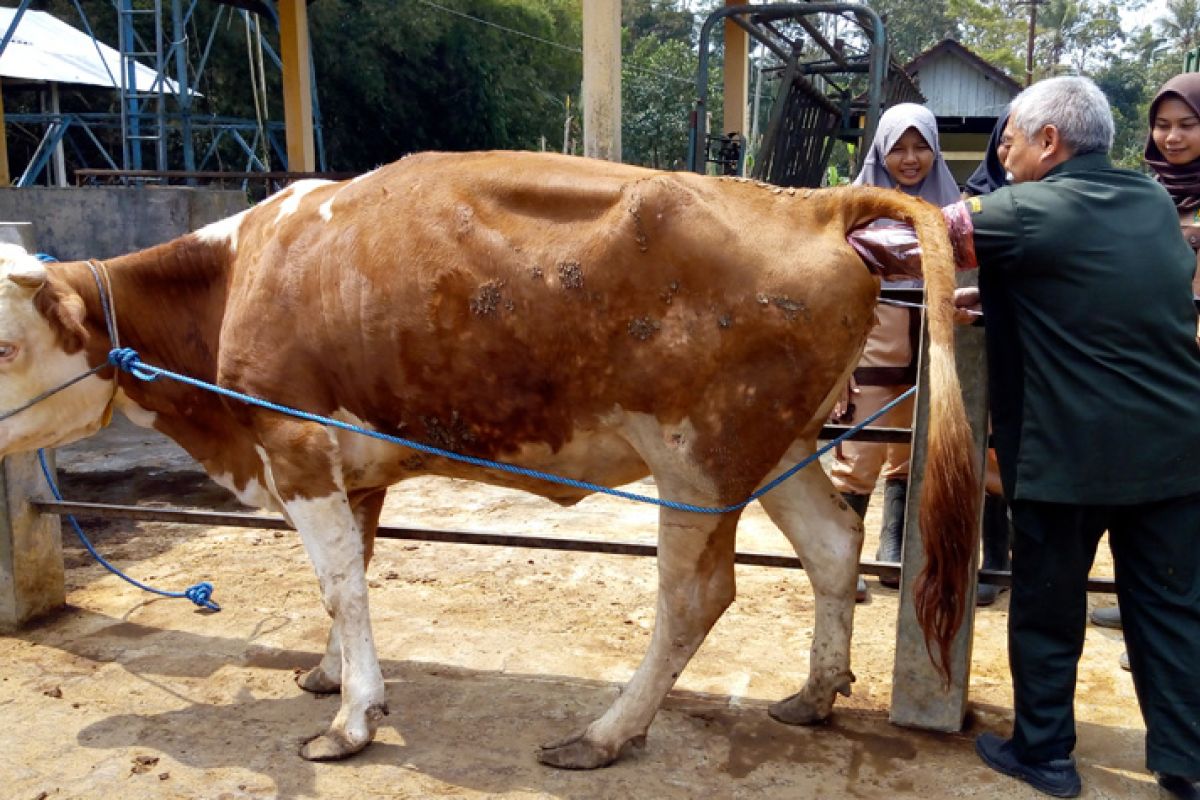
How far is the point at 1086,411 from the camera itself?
2912mm

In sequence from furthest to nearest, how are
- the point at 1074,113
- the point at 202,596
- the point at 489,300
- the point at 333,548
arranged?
the point at 202,596, the point at 333,548, the point at 489,300, the point at 1074,113

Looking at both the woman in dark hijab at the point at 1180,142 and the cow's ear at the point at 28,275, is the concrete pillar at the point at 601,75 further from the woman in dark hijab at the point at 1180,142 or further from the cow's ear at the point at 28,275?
the cow's ear at the point at 28,275

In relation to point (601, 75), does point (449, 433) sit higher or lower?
lower

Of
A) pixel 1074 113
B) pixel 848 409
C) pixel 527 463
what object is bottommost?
pixel 848 409

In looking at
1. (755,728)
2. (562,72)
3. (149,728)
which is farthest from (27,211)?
(562,72)

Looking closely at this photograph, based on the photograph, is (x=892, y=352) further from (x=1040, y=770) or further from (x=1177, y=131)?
(x=1040, y=770)

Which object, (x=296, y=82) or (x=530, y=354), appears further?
(x=296, y=82)

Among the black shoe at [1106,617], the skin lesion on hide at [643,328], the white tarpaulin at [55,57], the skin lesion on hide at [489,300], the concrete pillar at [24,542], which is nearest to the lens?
the skin lesion on hide at [643,328]

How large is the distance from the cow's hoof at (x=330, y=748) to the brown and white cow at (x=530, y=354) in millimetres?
13

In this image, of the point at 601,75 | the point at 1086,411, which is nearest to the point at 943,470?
the point at 1086,411

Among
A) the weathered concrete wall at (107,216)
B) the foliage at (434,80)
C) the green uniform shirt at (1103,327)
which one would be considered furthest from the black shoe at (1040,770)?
the foliage at (434,80)

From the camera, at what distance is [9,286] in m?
3.59

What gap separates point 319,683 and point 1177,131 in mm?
3973

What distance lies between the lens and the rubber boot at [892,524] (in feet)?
16.9
